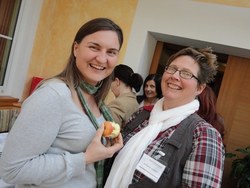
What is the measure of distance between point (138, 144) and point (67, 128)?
43 centimetres

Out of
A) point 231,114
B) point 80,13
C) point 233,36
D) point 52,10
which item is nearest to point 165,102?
point 233,36

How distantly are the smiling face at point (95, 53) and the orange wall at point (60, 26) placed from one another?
7.82 feet

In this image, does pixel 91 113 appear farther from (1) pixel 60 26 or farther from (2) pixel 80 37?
(1) pixel 60 26

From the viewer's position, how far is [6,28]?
346 centimetres

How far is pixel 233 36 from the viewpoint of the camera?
122 inches

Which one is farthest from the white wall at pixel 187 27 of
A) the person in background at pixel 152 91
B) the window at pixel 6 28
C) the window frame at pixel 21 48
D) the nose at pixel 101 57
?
the nose at pixel 101 57

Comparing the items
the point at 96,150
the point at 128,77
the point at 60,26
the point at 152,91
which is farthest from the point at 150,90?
the point at 96,150

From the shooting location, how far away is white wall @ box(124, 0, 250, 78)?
3.10 meters

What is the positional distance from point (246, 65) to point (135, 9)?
150cm

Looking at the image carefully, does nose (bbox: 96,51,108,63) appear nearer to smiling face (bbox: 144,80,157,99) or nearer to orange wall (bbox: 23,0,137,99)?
smiling face (bbox: 144,80,157,99)

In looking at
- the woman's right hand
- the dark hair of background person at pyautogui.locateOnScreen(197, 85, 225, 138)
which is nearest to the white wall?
the dark hair of background person at pyautogui.locateOnScreen(197, 85, 225, 138)

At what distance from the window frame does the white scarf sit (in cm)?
265

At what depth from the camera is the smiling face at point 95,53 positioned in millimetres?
1125

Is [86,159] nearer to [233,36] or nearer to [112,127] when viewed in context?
[112,127]
